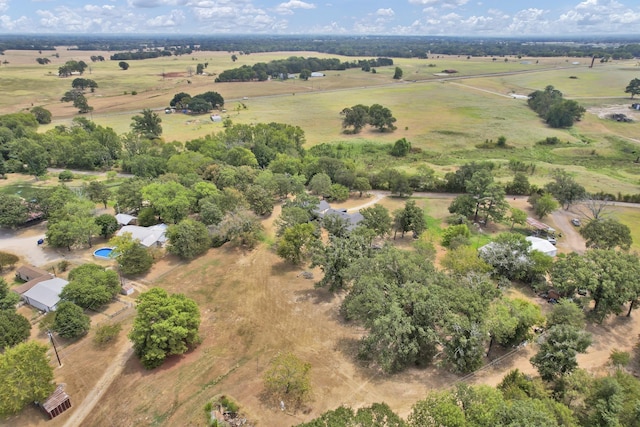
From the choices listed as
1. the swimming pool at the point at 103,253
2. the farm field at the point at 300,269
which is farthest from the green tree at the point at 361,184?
the swimming pool at the point at 103,253

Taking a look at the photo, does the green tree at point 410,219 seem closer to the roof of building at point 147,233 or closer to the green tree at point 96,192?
the roof of building at point 147,233

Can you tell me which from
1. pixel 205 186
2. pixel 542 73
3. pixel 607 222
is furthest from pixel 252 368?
pixel 542 73

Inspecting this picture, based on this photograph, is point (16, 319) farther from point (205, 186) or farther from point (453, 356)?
point (453, 356)

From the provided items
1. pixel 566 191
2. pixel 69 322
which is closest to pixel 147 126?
pixel 69 322

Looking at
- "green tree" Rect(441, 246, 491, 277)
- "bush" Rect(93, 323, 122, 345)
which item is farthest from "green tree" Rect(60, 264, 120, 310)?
"green tree" Rect(441, 246, 491, 277)

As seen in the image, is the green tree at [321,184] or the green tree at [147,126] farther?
the green tree at [147,126]

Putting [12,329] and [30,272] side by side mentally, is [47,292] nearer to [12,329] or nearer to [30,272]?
[30,272]
